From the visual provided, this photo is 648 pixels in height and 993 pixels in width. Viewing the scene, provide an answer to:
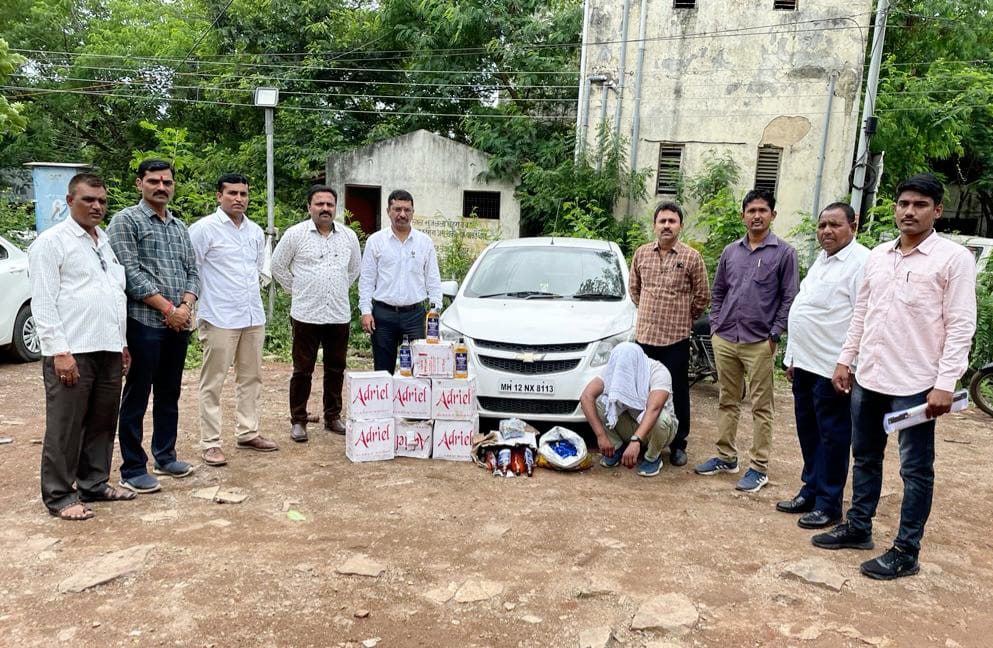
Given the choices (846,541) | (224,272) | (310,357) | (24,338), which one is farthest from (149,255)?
(24,338)

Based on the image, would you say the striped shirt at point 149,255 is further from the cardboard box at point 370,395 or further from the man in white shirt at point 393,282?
the man in white shirt at point 393,282

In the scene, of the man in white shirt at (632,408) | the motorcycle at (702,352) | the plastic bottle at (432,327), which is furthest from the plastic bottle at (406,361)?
the motorcycle at (702,352)

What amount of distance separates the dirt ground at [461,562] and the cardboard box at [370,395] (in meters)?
0.37

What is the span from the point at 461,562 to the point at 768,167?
475 inches

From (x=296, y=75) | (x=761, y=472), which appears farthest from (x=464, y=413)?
(x=296, y=75)

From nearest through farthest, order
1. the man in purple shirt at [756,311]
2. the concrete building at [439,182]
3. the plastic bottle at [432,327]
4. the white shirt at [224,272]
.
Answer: the man in purple shirt at [756,311] < the white shirt at [224,272] < the plastic bottle at [432,327] < the concrete building at [439,182]

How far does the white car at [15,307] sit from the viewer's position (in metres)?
7.67

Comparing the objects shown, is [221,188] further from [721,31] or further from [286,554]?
[721,31]

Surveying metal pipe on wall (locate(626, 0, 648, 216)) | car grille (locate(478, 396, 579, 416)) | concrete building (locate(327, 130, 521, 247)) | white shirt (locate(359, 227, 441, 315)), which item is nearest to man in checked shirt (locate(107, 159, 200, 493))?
white shirt (locate(359, 227, 441, 315))

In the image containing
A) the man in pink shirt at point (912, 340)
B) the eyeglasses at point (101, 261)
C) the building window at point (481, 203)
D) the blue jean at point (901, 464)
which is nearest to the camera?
the man in pink shirt at point (912, 340)

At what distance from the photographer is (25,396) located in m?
6.77

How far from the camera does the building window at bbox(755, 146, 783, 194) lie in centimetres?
1334

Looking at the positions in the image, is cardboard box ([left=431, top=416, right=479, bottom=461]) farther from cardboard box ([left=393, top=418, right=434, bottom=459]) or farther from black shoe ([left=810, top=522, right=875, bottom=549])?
black shoe ([left=810, top=522, right=875, bottom=549])

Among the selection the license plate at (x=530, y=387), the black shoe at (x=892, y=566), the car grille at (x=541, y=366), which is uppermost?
the car grille at (x=541, y=366)
